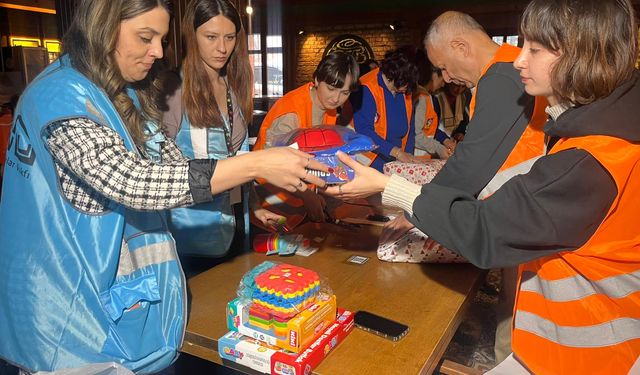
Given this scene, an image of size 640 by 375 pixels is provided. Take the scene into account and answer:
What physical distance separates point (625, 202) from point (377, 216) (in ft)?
4.53

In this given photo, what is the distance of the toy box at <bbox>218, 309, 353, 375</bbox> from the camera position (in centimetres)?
114

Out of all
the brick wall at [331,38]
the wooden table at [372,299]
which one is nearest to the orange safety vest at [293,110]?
the wooden table at [372,299]

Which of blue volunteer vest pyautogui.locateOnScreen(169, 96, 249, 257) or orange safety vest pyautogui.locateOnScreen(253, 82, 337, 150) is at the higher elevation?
orange safety vest pyautogui.locateOnScreen(253, 82, 337, 150)

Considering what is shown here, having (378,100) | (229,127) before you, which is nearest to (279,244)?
(229,127)

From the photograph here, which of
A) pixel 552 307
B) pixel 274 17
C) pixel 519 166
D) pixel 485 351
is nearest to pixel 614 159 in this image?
pixel 552 307

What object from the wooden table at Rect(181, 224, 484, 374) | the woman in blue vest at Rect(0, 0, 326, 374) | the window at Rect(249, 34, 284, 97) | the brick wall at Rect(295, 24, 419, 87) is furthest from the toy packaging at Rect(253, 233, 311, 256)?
the window at Rect(249, 34, 284, 97)

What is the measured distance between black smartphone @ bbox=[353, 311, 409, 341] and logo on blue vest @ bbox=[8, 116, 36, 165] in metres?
0.92

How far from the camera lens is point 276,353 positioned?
3.81 feet

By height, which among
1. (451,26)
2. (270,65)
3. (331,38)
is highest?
(331,38)

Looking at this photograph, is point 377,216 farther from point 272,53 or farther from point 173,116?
point 272,53

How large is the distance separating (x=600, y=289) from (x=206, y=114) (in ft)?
4.64

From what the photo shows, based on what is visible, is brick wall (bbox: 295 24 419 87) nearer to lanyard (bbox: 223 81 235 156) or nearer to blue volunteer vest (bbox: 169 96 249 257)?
lanyard (bbox: 223 81 235 156)

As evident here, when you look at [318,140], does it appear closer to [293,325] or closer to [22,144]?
[293,325]

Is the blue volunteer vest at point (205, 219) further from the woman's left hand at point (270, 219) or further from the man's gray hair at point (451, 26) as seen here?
the man's gray hair at point (451, 26)
